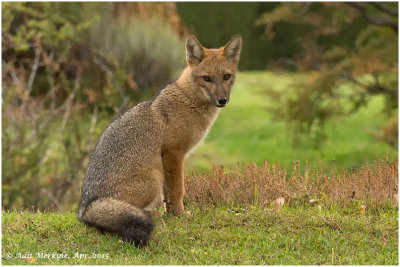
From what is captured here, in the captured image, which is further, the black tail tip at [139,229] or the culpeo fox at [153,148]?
the culpeo fox at [153,148]

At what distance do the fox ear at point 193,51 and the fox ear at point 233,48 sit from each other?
31 centimetres

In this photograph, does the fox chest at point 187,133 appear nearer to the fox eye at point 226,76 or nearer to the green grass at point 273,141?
the fox eye at point 226,76

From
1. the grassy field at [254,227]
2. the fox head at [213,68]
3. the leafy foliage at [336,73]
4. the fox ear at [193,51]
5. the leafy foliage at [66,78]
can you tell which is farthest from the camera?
the leafy foliage at [336,73]

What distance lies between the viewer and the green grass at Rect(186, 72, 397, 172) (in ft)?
50.6

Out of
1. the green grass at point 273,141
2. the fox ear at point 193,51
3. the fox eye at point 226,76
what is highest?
the fox ear at point 193,51

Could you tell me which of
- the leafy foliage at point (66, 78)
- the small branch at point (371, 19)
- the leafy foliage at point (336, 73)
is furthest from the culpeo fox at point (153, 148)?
the small branch at point (371, 19)

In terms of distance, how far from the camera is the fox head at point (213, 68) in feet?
21.5

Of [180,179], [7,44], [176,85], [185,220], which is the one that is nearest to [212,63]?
[176,85]

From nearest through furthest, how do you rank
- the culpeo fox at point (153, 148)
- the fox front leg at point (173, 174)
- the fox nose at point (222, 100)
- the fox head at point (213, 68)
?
the culpeo fox at point (153, 148) → the fox front leg at point (173, 174) → the fox nose at point (222, 100) → the fox head at point (213, 68)

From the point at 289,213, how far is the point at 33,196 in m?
5.90

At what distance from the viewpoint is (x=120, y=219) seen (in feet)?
18.4

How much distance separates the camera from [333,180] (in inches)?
282

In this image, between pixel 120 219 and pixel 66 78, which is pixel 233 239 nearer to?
pixel 120 219

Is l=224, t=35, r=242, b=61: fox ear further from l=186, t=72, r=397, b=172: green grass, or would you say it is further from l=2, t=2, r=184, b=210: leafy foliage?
l=186, t=72, r=397, b=172: green grass
